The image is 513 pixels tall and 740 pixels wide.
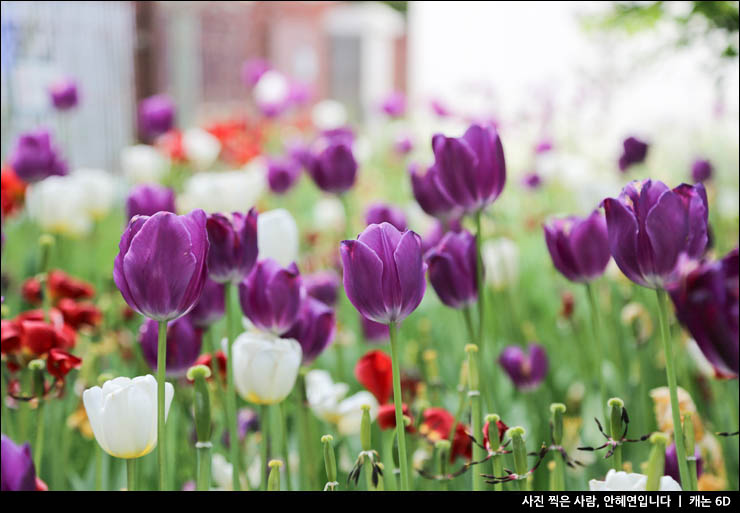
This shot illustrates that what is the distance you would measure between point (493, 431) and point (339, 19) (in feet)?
44.8

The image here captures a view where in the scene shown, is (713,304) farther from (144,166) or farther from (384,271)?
(144,166)

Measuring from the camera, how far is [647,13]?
44.1 inches

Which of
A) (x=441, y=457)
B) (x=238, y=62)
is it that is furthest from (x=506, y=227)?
(x=238, y=62)

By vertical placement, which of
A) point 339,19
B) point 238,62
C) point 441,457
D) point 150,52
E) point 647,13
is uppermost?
point 339,19

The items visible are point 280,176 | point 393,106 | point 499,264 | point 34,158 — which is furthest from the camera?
point 393,106

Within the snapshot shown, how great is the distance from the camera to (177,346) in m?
0.84

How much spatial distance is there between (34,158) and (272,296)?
1090 mm

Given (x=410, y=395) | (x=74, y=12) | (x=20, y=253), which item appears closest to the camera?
(x=410, y=395)

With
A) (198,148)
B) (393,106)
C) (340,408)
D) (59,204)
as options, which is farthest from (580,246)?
(393,106)

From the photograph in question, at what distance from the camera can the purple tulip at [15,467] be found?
71 centimetres

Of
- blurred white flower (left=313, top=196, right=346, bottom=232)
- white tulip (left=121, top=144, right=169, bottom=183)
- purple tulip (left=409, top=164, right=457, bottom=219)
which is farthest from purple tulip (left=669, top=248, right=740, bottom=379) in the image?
white tulip (left=121, top=144, right=169, bottom=183)

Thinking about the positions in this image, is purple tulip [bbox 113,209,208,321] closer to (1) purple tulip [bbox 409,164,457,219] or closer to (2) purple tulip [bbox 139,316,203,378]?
(2) purple tulip [bbox 139,316,203,378]

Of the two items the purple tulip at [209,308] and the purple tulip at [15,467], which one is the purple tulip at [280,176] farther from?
the purple tulip at [15,467]

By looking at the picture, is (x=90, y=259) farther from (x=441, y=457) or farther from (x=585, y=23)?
(x=441, y=457)
